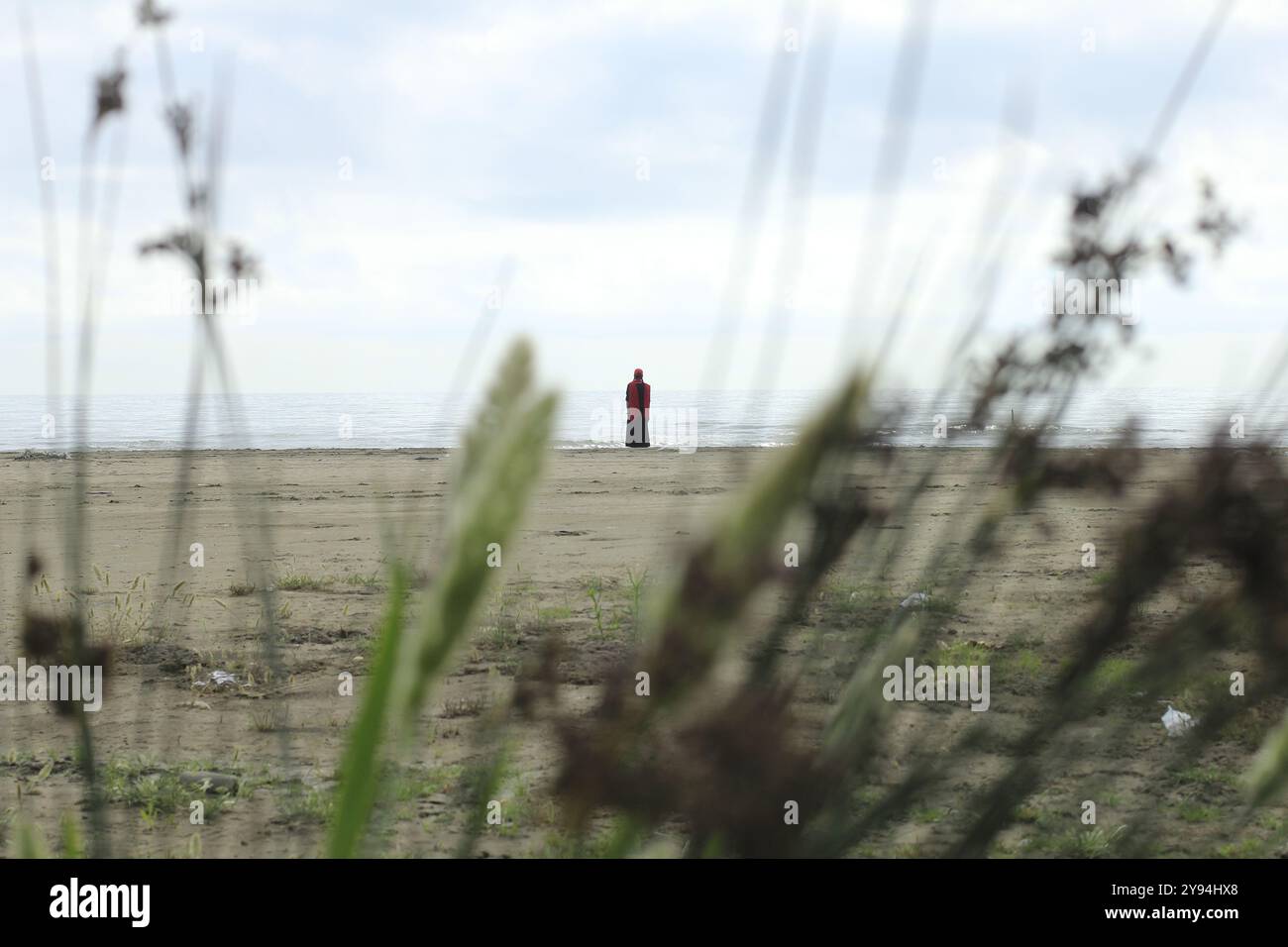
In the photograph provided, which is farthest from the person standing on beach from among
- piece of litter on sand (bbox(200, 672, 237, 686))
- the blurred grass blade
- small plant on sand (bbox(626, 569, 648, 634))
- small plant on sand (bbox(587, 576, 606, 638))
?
the blurred grass blade

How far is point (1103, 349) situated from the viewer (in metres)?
0.98

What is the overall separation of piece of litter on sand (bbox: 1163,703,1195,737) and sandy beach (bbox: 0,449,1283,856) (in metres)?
0.06

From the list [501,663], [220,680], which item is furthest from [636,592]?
[220,680]

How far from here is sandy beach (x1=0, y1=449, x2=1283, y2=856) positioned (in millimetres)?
1065

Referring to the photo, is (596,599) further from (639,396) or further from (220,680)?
(639,396)

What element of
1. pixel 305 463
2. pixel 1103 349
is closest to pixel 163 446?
pixel 305 463

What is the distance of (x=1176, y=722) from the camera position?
3467mm

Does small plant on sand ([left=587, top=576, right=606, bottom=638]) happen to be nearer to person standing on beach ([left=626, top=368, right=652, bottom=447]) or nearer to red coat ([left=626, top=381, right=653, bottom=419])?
person standing on beach ([left=626, top=368, right=652, bottom=447])

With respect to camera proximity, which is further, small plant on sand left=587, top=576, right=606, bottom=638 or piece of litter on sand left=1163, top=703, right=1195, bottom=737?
small plant on sand left=587, top=576, right=606, bottom=638

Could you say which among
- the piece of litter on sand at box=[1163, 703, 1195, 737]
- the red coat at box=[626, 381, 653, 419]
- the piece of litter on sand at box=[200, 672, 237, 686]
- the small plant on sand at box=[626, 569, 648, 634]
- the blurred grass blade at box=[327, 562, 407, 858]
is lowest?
the piece of litter on sand at box=[1163, 703, 1195, 737]

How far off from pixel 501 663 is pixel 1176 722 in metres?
2.48

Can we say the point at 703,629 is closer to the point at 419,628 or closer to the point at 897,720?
the point at 419,628

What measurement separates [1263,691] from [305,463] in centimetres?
1657
